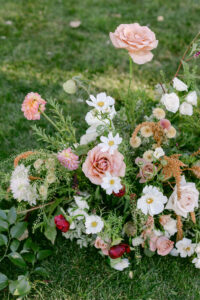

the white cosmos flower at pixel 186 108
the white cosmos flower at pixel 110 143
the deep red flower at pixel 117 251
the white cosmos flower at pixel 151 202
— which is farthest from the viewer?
the white cosmos flower at pixel 186 108

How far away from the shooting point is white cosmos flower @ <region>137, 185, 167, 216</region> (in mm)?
1407

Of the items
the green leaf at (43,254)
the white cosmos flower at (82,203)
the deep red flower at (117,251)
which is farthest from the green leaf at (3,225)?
the deep red flower at (117,251)

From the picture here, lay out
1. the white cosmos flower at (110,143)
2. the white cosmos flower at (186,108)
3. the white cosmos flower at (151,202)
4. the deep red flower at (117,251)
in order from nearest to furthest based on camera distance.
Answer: the white cosmos flower at (110,143) → the white cosmos flower at (151,202) → the deep red flower at (117,251) → the white cosmos flower at (186,108)

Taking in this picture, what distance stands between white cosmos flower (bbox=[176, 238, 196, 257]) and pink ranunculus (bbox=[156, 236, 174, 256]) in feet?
0.12

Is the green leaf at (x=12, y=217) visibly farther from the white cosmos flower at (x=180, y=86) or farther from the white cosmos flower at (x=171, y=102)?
the white cosmos flower at (x=180, y=86)

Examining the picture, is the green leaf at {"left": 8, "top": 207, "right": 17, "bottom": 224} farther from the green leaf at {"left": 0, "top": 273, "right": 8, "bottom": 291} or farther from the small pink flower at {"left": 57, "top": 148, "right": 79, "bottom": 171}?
the small pink flower at {"left": 57, "top": 148, "right": 79, "bottom": 171}

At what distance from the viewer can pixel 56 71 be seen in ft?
9.44

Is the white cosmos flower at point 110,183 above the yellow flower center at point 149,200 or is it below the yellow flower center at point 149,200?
above

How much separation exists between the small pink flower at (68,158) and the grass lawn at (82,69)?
49 centimetres

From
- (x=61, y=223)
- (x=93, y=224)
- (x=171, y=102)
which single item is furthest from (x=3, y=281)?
(x=171, y=102)

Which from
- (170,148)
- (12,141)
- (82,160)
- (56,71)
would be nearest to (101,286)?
(82,160)

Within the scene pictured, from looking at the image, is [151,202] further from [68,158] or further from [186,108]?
[186,108]

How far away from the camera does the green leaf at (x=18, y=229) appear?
156 centimetres

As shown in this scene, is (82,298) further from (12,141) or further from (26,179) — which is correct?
(12,141)
